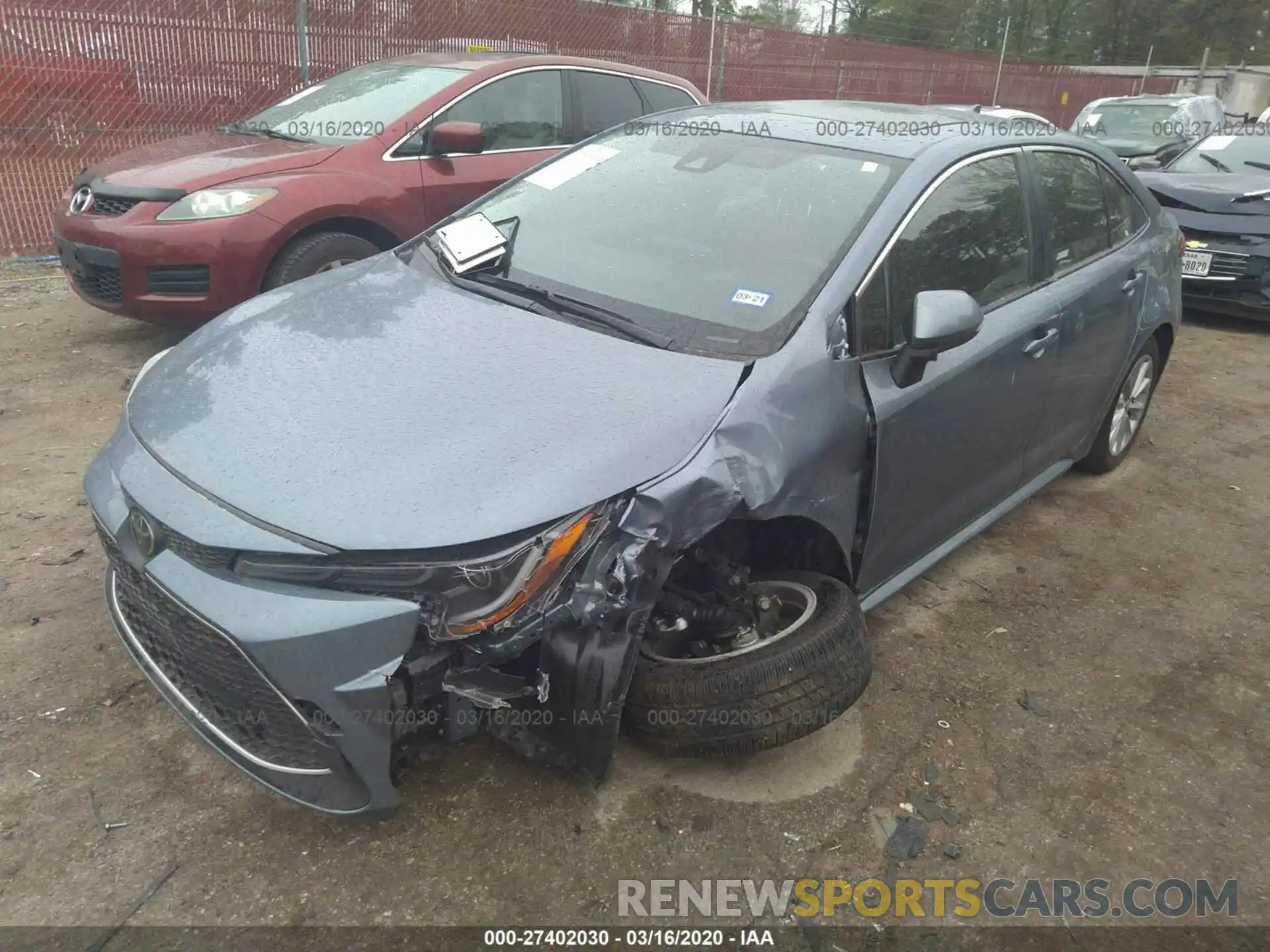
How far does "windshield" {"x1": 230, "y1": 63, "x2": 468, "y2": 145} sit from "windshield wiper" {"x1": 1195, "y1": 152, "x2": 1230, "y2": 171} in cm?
644

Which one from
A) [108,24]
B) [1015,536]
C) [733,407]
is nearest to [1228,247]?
[1015,536]

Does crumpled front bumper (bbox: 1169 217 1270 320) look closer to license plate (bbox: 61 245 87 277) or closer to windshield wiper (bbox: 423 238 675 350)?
windshield wiper (bbox: 423 238 675 350)

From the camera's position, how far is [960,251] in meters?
2.88

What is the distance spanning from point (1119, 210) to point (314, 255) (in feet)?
12.7

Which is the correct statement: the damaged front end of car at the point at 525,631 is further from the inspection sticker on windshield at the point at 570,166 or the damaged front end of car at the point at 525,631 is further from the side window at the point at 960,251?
the inspection sticker on windshield at the point at 570,166

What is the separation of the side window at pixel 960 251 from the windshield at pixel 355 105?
344 cm

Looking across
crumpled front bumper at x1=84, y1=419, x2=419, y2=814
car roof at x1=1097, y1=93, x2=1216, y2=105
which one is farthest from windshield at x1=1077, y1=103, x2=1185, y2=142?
crumpled front bumper at x1=84, y1=419, x2=419, y2=814

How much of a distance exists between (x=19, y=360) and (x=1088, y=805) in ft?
18.4

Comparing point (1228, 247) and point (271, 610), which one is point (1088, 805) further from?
point (1228, 247)

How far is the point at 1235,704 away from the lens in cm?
291

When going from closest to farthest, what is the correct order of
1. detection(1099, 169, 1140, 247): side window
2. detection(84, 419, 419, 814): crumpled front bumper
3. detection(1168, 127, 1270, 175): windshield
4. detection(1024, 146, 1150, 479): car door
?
detection(84, 419, 419, 814): crumpled front bumper, detection(1024, 146, 1150, 479): car door, detection(1099, 169, 1140, 247): side window, detection(1168, 127, 1270, 175): windshield

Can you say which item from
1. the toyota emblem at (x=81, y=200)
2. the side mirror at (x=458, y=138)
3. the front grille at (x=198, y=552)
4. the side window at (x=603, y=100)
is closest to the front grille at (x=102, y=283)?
the toyota emblem at (x=81, y=200)

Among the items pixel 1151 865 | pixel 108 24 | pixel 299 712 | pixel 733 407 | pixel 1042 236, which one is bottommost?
pixel 1151 865

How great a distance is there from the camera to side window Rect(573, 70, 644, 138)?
231 inches
